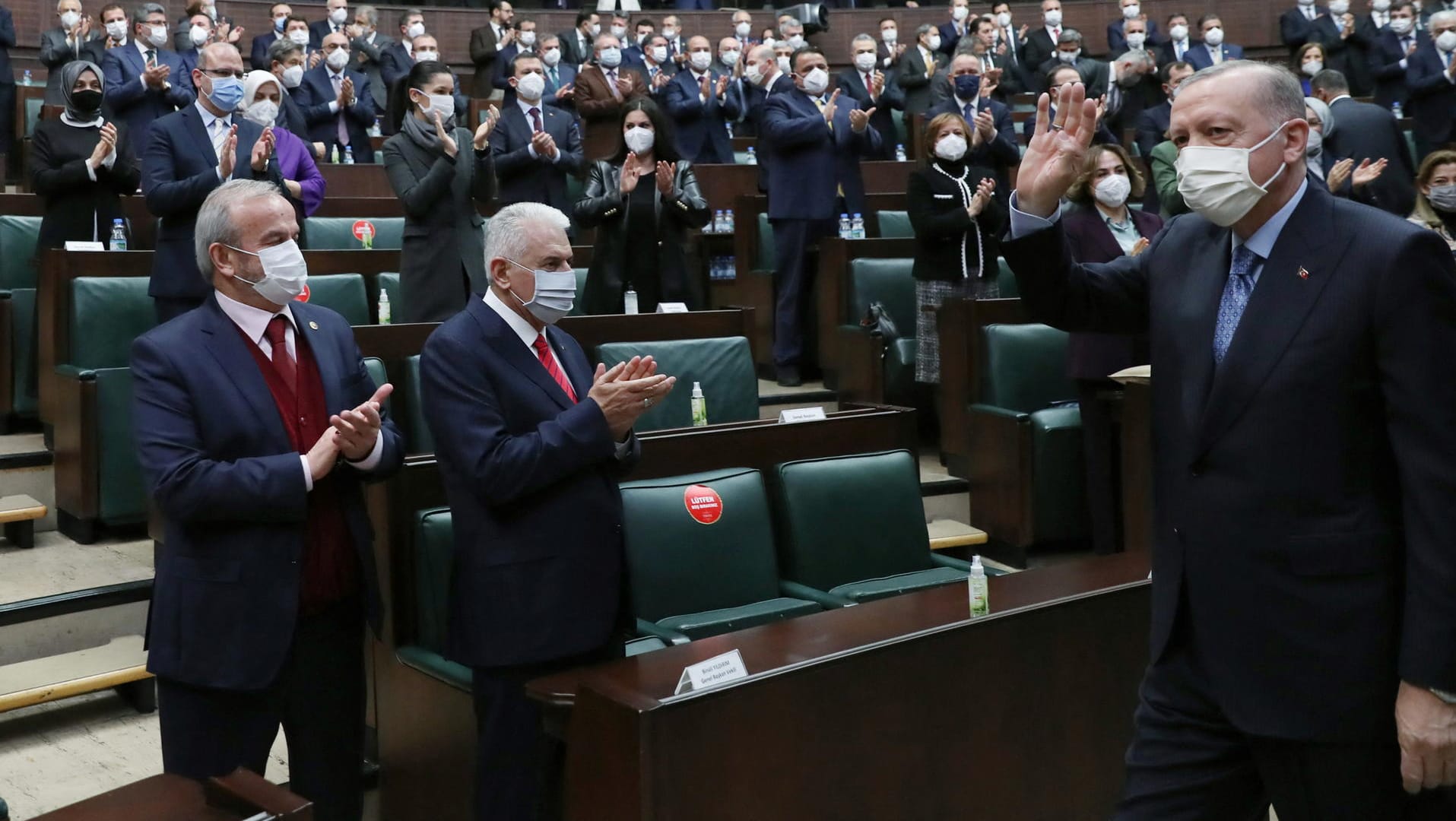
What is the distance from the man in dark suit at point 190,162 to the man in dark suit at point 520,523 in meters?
1.56

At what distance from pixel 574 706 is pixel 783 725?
26 centimetres

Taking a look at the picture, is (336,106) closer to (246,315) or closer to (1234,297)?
(246,315)

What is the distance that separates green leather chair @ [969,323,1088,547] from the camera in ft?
12.2

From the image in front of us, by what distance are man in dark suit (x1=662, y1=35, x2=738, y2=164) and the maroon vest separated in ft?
17.4

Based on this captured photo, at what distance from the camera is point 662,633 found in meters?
2.29

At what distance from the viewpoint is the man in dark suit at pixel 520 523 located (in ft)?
6.47

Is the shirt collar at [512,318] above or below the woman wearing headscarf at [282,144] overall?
below

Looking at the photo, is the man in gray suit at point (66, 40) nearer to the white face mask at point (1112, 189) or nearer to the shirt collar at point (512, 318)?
the white face mask at point (1112, 189)

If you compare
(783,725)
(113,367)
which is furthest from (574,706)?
(113,367)

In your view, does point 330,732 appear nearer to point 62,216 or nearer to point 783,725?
point 783,725

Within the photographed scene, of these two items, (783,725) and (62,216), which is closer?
(783,725)

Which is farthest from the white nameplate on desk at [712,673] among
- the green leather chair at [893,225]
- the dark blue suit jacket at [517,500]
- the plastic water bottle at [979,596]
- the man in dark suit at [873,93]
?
the man in dark suit at [873,93]

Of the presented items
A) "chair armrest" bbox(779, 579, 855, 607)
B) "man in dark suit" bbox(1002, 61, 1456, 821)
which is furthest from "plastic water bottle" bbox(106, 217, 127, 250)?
"man in dark suit" bbox(1002, 61, 1456, 821)

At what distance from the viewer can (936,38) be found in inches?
330
